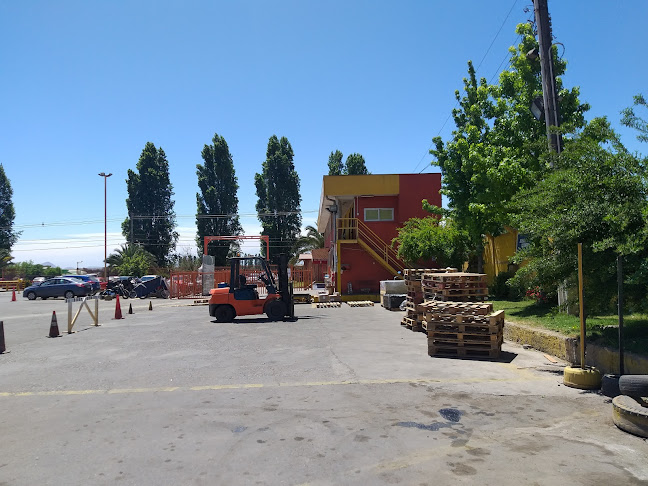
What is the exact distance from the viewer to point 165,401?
6883mm

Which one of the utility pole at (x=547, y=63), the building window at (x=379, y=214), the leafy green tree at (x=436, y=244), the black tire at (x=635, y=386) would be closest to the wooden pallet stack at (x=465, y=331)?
the black tire at (x=635, y=386)

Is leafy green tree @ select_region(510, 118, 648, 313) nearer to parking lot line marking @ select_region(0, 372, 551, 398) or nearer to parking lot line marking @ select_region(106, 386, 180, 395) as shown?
parking lot line marking @ select_region(0, 372, 551, 398)

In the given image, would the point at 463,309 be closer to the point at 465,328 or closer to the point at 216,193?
the point at 465,328

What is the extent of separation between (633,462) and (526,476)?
1.18 metres

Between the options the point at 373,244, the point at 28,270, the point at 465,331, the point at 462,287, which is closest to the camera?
the point at 465,331

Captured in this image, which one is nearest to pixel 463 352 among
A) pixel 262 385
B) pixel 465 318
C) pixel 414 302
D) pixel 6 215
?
pixel 465 318

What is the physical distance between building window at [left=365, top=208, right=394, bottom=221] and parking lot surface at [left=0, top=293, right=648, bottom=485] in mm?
18241

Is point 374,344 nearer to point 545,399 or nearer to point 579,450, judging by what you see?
point 545,399

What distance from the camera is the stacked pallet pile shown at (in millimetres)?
13984

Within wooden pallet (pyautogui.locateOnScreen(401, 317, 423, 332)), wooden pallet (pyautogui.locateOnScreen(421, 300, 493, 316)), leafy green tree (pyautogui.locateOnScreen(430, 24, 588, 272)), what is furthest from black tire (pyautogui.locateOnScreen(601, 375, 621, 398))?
wooden pallet (pyautogui.locateOnScreen(401, 317, 423, 332))

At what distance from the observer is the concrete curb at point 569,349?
Answer: 24.3 ft

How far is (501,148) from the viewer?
48.5ft

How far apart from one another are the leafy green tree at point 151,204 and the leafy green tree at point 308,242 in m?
16.0

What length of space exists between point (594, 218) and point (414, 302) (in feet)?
25.0
